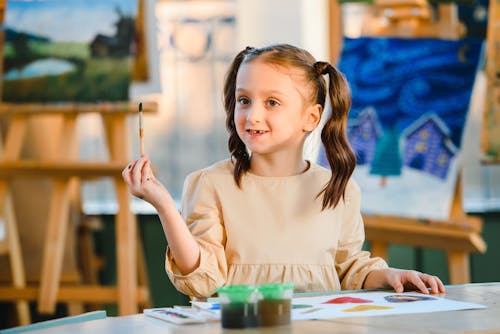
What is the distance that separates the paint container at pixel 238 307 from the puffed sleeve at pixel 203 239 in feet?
1.48

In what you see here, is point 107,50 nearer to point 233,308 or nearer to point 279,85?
point 279,85

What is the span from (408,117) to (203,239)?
6.18 ft

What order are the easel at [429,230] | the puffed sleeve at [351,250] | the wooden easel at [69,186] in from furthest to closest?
the wooden easel at [69,186] < the easel at [429,230] < the puffed sleeve at [351,250]

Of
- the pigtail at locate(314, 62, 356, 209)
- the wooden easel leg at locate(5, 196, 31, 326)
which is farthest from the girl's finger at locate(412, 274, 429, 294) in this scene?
the wooden easel leg at locate(5, 196, 31, 326)

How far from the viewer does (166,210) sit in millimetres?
1708

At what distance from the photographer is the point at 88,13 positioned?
12.8 ft

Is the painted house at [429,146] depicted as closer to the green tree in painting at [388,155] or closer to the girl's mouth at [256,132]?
the green tree in painting at [388,155]

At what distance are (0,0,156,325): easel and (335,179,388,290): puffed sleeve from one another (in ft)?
6.12

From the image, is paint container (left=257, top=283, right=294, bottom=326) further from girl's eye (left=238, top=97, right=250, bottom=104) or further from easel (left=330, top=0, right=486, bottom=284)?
easel (left=330, top=0, right=486, bottom=284)

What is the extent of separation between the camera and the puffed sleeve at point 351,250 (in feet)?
6.61

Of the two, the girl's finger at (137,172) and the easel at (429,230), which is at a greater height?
the girl's finger at (137,172)

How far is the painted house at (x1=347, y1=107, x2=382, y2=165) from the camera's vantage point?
3691mm

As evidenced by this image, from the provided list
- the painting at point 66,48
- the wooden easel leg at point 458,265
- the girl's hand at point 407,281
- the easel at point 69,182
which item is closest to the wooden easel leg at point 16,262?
the easel at point 69,182

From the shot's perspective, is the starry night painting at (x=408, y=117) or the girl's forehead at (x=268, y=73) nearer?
the girl's forehead at (x=268, y=73)
